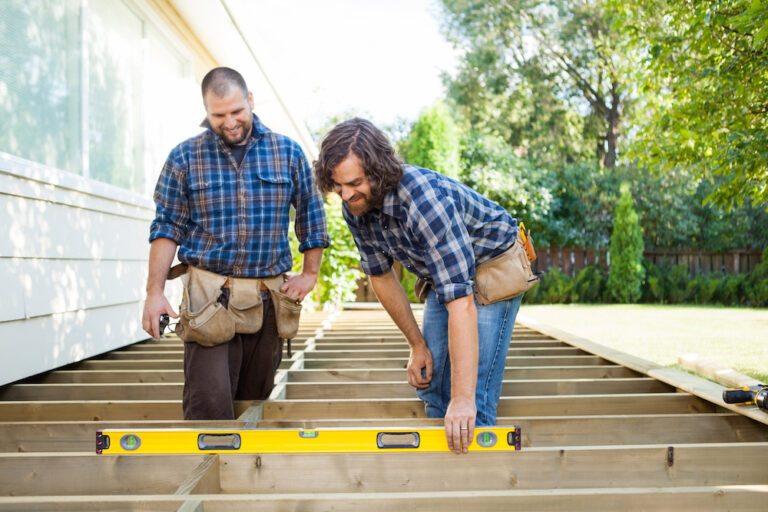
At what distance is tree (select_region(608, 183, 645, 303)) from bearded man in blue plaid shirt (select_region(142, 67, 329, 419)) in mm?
13787

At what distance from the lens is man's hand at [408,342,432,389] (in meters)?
2.74

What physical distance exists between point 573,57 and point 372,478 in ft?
73.7

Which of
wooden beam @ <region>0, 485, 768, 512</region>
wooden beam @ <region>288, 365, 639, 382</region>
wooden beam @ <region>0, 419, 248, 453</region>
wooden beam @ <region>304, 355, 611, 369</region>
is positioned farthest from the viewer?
wooden beam @ <region>304, 355, 611, 369</region>

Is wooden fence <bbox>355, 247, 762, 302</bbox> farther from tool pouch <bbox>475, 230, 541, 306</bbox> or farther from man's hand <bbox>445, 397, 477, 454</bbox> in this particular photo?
man's hand <bbox>445, 397, 477, 454</bbox>

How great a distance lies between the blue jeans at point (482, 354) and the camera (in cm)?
260

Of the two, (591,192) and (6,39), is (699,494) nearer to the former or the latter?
(6,39)

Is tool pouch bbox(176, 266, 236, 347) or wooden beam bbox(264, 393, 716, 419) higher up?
tool pouch bbox(176, 266, 236, 347)

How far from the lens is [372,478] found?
2.04 meters

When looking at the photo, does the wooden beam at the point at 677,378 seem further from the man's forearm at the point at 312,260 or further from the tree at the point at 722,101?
the man's forearm at the point at 312,260

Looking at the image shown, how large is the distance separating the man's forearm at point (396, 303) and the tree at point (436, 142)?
13.4m

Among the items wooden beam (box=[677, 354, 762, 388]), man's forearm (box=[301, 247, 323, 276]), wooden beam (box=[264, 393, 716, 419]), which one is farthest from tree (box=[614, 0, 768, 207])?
man's forearm (box=[301, 247, 323, 276])

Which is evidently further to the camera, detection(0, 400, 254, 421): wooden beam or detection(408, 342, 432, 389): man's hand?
detection(0, 400, 254, 421): wooden beam

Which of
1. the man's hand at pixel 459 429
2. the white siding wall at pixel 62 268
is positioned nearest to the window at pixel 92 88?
the white siding wall at pixel 62 268

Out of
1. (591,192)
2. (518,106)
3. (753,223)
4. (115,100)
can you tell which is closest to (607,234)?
(591,192)
